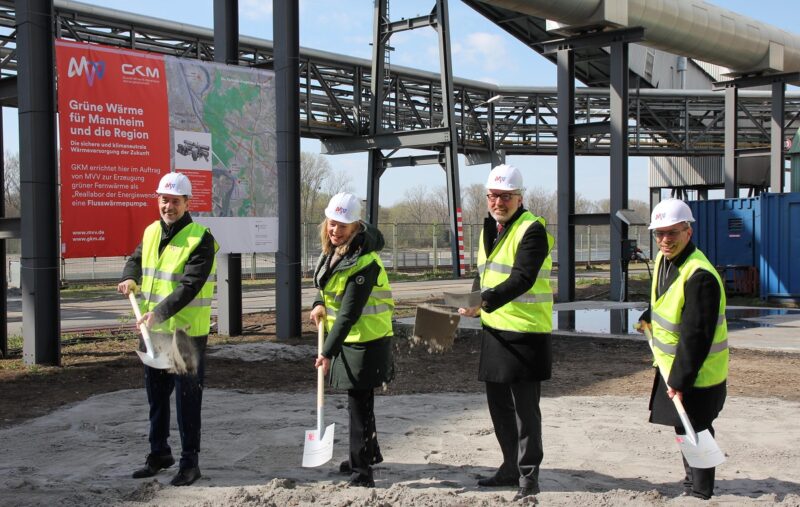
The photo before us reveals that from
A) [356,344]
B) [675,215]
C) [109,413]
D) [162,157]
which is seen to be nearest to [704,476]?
[675,215]

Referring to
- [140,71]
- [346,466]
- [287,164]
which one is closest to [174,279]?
[346,466]

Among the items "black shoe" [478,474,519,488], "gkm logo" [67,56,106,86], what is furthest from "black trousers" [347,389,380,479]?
"gkm logo" [67,56,106,86]

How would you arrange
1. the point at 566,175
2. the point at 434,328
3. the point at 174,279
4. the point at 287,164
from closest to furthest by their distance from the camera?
the point at 174,279, the point at 434,328, the point at 287,164, the point at 566,175

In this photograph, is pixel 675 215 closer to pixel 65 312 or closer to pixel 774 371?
pixel 774 371

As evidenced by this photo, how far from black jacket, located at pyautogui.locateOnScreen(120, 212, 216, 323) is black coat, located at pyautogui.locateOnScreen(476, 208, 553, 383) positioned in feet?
5.99

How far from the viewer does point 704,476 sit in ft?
15.5

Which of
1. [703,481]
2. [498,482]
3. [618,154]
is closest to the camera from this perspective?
[703,481]

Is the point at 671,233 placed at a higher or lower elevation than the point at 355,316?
higher

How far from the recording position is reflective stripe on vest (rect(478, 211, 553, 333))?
4.84m

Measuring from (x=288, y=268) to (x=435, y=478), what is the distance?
7.33m

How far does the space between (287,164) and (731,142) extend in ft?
52.6

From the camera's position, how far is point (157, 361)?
5.08 m

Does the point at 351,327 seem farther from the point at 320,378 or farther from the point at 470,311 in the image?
the point at 470,311

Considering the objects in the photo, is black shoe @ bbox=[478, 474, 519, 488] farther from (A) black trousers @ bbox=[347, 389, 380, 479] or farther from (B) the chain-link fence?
(B) the chain-link fence
